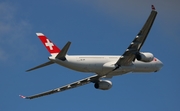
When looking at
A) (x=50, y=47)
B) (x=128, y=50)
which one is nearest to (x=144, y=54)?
(x=128, y=50)

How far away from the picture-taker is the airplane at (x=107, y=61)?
7481cm

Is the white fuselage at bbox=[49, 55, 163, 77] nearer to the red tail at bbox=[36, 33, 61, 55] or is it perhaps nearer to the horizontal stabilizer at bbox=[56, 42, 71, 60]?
the horizontal stabilizer at bbox=[56, 42, 71, 60]

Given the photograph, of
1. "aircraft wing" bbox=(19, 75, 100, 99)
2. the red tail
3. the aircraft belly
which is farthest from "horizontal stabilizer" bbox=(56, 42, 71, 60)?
the aircraft belly

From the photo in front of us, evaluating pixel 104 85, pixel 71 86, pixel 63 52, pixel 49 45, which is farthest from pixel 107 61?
pixel 71 86

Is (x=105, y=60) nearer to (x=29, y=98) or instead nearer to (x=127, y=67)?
(x=127, y=67)

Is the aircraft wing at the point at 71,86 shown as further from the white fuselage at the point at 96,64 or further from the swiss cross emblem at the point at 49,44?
the swiss cross emblem at the point at 49,44

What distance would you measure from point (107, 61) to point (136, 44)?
6874 millimetres

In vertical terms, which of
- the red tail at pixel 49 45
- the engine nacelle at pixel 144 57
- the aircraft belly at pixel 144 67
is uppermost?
the red tail at pixel 49 45

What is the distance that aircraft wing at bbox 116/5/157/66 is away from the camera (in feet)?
231

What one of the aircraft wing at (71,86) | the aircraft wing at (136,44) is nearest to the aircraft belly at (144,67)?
the aircraft wing at (136,44)

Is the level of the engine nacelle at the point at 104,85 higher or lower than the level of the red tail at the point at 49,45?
lower

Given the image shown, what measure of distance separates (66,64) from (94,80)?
31.9 ft

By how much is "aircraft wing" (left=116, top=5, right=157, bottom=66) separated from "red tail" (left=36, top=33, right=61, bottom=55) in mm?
9629

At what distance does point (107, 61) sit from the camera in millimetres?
79812
